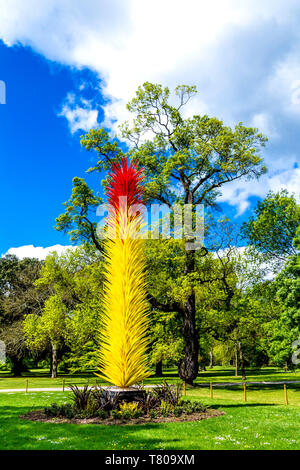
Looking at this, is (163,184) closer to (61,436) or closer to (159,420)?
(159,420)

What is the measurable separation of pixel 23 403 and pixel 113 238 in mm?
10121

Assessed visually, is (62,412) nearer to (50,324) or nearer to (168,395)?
(168,395)

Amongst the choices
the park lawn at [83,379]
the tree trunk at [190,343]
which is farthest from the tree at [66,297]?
the tree trunk at [190,343]

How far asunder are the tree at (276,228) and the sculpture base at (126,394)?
23.4 metres

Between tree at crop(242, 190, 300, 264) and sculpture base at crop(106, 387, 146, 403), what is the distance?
23379 millimetres

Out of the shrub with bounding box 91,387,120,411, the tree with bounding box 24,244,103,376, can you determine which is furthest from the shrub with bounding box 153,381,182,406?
the tree with bounding box 24,244,103,376

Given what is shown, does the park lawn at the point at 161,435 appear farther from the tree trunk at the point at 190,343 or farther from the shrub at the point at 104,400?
the tree trunk at the point at 190,343

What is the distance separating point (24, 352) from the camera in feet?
144

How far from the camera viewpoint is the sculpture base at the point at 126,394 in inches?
489

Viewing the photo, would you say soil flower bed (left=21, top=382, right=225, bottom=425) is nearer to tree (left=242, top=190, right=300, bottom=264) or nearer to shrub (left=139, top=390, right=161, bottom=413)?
shrub (left=139, top=390, right=161, bottom=413)

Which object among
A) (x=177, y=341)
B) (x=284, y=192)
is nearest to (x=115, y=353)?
(x=177, y=341)

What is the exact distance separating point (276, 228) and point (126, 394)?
24625 mm


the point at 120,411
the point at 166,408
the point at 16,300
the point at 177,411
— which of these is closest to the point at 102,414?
the point at 120,411
